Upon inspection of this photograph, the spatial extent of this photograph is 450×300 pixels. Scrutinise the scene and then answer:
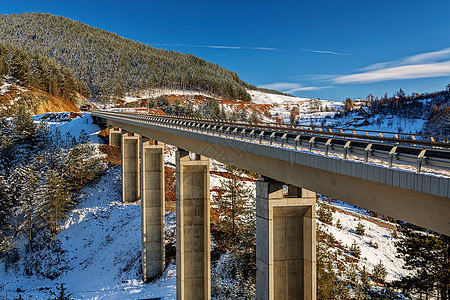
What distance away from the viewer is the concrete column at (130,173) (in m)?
44.4

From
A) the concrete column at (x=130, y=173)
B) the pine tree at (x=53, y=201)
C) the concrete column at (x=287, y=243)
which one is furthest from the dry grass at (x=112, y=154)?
the concrete column at (x=287, y=243)

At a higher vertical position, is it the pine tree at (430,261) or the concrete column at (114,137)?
the concrete column at (114,137)

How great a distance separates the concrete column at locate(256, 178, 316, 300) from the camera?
13555 mm

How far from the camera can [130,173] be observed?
4450cm

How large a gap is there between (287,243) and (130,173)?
1364 inches

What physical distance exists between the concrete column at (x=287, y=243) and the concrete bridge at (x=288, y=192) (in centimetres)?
4

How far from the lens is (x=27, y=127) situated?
6025 cm

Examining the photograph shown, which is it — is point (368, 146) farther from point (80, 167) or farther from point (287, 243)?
point (80, 167)

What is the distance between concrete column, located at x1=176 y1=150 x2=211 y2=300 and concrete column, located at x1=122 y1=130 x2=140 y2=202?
23179 mm

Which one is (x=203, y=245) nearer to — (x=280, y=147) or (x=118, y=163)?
(x=280, y=147)

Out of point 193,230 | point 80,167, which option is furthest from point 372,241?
point 80,167

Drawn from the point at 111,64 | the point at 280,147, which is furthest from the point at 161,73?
the point at 280,147

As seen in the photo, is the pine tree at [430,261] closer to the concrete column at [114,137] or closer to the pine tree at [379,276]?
the pine tree at [379,276]

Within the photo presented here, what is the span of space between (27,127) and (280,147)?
205 ft
